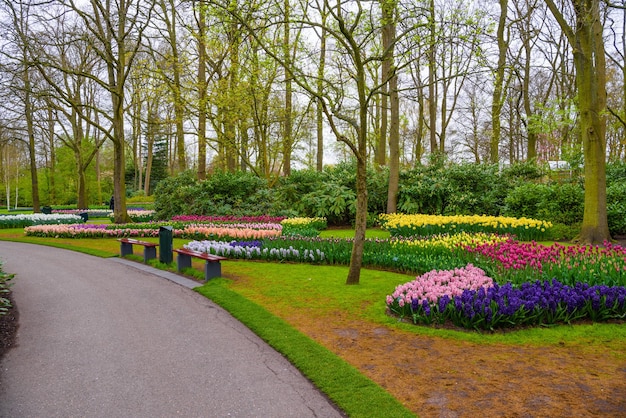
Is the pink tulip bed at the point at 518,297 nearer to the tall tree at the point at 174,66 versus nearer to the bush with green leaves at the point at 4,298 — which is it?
the bush with green leaves at the point at 4,298

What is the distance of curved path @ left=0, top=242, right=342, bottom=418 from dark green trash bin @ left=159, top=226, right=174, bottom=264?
7.09 ft

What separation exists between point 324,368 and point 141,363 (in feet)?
5.75

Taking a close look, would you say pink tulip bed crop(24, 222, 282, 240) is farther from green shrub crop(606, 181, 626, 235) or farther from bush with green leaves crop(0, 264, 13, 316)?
green shrub crop(606, 181, 626, 235)

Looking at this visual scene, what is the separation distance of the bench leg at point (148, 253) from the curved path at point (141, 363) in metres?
2.74

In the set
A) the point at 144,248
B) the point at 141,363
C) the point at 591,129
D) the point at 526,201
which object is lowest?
the point at 141,363

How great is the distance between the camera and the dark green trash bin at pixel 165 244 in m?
9.23

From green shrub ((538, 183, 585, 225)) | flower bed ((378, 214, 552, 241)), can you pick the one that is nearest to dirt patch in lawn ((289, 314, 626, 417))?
flower bed ((378, 214, 552, 241))

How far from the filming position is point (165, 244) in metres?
9.34

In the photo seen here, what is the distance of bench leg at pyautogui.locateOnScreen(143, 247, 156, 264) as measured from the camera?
996 centimetres

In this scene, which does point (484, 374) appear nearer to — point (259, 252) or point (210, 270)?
point (210, 270)

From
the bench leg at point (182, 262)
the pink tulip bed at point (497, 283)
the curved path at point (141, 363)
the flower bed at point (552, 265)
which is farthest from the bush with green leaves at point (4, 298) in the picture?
the flower bed at point (552, 265)

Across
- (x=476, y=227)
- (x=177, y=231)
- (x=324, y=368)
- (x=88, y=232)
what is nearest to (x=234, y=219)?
(x=177, y=231)

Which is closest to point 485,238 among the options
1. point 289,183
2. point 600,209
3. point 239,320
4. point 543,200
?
point 600,209

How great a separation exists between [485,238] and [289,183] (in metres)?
11.3
